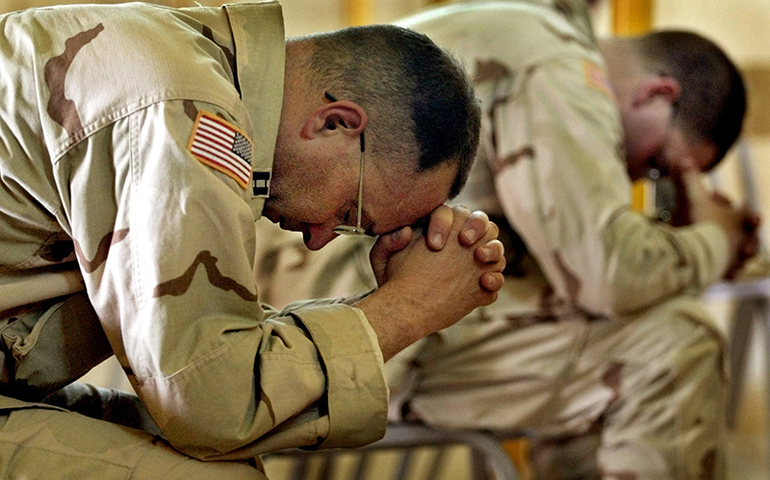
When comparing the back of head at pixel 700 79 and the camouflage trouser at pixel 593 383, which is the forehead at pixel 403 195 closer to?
the camouflage trouser at pixel 593 383

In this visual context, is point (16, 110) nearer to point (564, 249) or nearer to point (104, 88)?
point (104, 88)

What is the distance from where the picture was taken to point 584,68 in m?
1.59

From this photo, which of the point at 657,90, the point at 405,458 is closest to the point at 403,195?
the point at 657,90

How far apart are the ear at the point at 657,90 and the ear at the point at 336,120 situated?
108 cm

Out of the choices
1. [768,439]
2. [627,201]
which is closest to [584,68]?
[627,201]

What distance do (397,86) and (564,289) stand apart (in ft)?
2.56

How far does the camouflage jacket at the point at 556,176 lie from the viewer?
1510 millimetres

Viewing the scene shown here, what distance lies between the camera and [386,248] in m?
0.97

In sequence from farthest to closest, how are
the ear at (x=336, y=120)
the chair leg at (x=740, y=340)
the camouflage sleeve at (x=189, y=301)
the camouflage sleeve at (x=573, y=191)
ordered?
the chair leg at (x=740, y=340), the camouflage sleeve at (x=573, y=191), the ear at (x=336, y=120), the camouflage sleeve at (x=189, y=301)

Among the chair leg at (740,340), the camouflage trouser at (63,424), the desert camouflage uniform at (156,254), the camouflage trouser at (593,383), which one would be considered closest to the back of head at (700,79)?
the camouflage trouser at (593,383)

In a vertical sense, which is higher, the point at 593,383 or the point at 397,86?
the point at 397,86

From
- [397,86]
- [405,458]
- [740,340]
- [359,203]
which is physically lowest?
[405,458]

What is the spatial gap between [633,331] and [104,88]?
1.14 m

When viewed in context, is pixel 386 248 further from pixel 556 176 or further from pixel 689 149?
pixel 689 149
